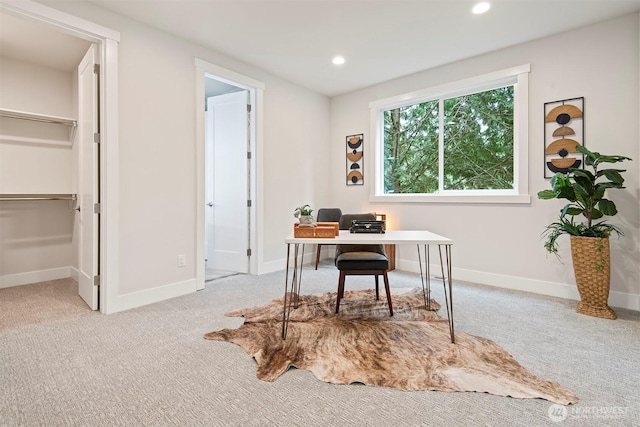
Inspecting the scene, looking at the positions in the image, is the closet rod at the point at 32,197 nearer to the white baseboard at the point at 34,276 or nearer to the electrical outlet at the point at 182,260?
the white baseboard at the point at 34,276

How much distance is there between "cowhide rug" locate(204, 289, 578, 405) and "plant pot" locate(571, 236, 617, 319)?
4.04ft

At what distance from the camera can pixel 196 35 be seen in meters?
3.29

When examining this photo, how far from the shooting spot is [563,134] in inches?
127

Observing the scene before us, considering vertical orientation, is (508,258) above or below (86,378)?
above

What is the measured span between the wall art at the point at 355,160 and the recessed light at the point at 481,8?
88.9 inches

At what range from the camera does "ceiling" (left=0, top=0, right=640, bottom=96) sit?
2.77m

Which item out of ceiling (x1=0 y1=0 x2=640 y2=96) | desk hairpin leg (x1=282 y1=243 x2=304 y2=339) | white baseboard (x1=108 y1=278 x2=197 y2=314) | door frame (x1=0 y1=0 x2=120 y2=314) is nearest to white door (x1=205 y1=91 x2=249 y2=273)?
ceiling (x1=0 y1=0 x2=640 y2=96)

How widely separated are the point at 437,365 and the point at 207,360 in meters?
1.38


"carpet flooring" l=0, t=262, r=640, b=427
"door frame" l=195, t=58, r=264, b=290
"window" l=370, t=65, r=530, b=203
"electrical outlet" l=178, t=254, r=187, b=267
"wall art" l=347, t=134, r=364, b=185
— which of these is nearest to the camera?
"carpet flooring" l=0, t=262, r=640, b=427

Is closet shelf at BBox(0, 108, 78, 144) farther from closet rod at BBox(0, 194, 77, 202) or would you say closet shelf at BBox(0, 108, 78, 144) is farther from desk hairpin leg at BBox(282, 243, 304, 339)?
desk hairpin leg at BBox(282, 243, 304, 339)

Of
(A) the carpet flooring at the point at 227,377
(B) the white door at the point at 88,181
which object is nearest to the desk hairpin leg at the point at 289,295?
(A) the carpet flooring at the point at 227,377

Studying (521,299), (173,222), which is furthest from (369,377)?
(173,222)

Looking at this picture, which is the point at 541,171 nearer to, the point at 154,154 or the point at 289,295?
the point at 289,295

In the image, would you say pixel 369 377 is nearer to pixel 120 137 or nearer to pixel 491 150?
pixel 120 137
